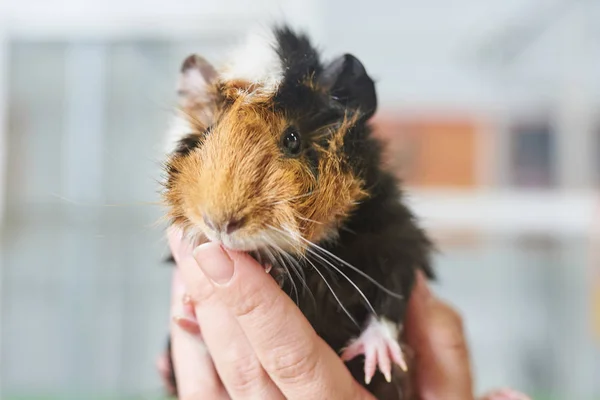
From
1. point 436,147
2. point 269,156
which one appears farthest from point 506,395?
point 436,147

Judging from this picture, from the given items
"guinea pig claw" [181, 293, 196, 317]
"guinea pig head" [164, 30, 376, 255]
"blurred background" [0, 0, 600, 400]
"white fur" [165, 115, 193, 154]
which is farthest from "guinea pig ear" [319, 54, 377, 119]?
"blurred background" [0, 0, 600, 400]

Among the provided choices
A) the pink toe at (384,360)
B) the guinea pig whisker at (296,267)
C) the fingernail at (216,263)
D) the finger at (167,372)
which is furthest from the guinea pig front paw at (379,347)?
the finger at (167,372)

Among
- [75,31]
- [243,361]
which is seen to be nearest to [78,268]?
[75,31]

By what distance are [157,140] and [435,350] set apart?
2.22 m

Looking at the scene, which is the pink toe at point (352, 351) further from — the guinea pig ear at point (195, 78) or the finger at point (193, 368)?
the guinea pig ear at point (195, 78)

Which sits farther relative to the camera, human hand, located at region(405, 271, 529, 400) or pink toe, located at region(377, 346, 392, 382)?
human hand, located at region(405, 271, 529, 400)

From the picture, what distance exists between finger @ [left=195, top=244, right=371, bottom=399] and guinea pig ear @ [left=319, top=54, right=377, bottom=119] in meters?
0.28

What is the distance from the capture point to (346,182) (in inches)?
34.0

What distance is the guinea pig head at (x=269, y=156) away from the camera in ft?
2.45

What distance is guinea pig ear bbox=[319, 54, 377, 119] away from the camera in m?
0.88

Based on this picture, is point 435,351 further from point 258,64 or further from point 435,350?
point 258,64

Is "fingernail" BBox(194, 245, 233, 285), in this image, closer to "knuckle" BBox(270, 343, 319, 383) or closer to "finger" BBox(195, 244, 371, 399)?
"finger" BBox(195, 244, 371, 399)

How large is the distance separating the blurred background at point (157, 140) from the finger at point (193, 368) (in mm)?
1992

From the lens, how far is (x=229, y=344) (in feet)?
3.19
